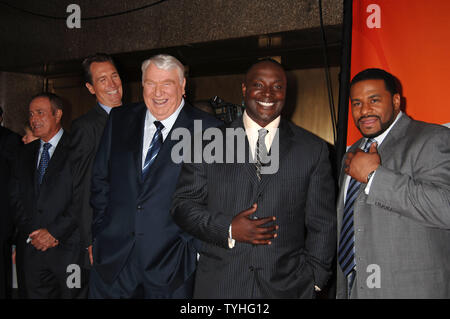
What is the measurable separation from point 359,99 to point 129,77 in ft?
14.4

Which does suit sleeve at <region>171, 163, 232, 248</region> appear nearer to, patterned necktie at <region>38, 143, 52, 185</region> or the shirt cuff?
the shirt cuff

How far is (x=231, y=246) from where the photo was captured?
1810mm

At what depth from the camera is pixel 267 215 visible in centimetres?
185

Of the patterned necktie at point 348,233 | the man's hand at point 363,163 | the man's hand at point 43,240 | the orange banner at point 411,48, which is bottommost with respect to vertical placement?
the man's hand at point 43,240

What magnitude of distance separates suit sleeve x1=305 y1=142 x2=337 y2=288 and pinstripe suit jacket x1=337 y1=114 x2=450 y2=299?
0.44 feet

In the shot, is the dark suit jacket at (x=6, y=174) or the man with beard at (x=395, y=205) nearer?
the man with beard at (x=395, y=205)

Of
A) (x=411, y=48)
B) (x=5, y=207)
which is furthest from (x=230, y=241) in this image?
(x=5, y=207)

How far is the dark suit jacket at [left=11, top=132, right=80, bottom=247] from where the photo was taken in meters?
2.96

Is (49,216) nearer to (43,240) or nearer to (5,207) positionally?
(43,240)

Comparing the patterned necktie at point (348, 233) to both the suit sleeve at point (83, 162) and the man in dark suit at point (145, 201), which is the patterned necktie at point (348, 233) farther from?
the suit sleeve at point (83, 162)

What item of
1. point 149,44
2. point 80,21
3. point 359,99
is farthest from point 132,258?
point 80,21

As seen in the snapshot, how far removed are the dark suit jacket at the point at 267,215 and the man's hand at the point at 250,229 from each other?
0.06 metres

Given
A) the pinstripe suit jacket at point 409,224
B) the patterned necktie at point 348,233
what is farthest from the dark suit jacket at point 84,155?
the pinstripe suit jacket at point 409,224

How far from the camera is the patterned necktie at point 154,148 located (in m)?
2.14
